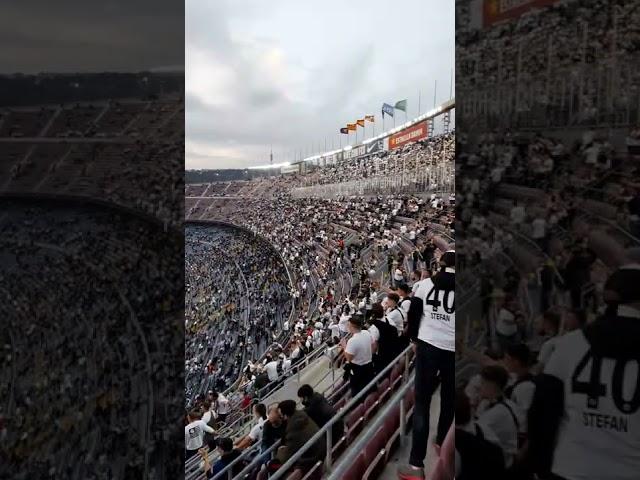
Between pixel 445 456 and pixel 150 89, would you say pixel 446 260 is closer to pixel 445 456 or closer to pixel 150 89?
pixel 445 456

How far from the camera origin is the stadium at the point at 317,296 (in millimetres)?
2639

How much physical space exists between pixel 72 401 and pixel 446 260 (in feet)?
4.45

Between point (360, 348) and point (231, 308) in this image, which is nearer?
point (360, 348)

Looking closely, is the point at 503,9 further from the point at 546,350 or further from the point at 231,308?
the point at 231,308

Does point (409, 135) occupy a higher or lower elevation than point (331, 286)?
higher

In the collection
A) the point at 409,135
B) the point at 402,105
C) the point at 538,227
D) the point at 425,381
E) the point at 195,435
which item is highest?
the point at 402,105

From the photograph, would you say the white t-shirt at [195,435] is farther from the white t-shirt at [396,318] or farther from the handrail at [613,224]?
the handrail at [613,224]

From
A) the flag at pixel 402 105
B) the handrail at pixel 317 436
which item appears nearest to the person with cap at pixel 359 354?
the handrail at pixel 317 436

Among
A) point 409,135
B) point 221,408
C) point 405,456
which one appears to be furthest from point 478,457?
point 409,135

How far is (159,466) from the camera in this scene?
142cm

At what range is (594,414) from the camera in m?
1.38

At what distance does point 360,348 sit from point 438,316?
0.99 metres

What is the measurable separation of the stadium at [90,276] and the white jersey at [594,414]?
3.34ft

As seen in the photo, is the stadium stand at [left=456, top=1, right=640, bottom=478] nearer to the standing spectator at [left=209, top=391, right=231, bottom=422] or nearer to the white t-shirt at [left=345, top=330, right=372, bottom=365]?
the white t-shirt at [left=345, top=330, right=372, bottom=365]
